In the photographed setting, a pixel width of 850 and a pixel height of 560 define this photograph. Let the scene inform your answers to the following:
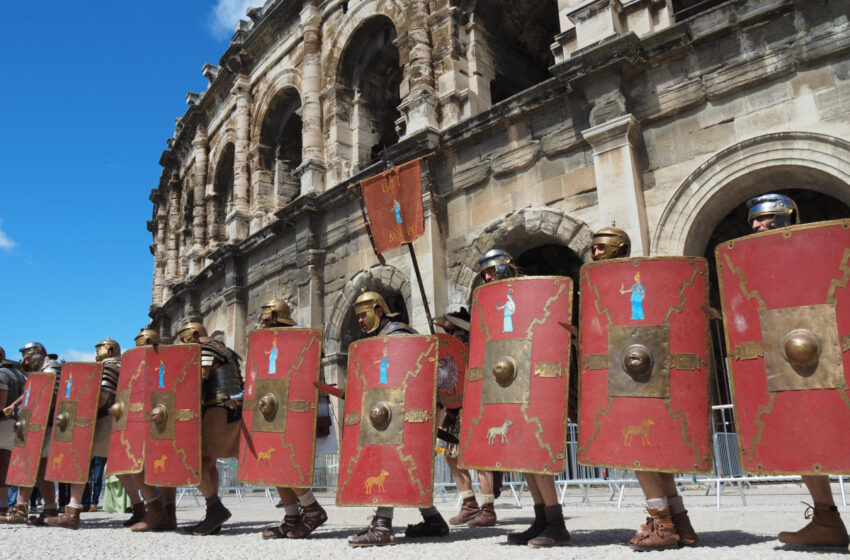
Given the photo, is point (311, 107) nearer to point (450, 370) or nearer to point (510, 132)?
point (510, 132)

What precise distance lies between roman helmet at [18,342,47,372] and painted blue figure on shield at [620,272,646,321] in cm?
607

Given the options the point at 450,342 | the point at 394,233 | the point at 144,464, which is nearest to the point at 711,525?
the point at 450,342

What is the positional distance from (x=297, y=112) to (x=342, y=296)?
5.07 metres

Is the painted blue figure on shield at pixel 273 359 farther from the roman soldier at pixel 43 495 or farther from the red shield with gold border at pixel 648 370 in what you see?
the roman soldier at pixel 43 495

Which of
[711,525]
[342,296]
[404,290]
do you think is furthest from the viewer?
[342,296]

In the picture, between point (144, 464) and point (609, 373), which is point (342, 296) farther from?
point (609, 373)

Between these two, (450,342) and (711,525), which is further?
(450,342)

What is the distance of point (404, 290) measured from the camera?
10273 millimetres

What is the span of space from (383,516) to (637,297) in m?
1.95

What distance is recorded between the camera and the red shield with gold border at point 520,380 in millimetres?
3447

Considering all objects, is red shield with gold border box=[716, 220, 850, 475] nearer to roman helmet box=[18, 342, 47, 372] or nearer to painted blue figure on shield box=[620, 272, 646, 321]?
painted blue figure on shield box=[620, 272, 646, 321]

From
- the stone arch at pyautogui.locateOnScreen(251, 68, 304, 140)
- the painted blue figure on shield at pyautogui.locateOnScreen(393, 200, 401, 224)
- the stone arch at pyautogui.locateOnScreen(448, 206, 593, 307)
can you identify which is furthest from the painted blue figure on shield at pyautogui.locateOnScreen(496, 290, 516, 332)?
the stone arch at pyautogui.locateOnScreen(251, 68, 304, 140)

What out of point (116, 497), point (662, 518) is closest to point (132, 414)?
point (116, 497)

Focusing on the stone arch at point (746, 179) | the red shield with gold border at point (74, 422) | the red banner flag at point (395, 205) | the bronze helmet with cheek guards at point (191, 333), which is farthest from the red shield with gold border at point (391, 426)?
the red banner flag at point (395, 205)
